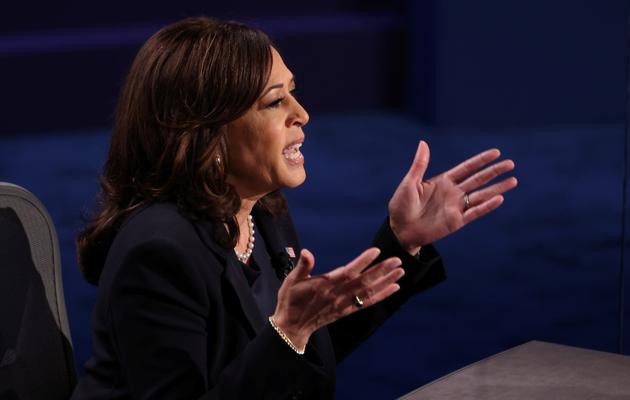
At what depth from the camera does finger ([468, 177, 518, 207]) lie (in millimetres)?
1815

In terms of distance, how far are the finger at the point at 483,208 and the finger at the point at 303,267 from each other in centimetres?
39

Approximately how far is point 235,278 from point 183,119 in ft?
0.78

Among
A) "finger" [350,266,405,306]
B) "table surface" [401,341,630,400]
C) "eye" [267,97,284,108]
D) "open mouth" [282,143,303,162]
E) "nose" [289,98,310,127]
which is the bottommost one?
"table surface" [401,341,630,400]

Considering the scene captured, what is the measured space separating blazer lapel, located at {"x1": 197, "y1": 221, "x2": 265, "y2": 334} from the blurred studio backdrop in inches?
113

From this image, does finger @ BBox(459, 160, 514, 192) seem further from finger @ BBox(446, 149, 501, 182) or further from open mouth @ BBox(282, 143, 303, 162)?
open mouth @ BBox(282, 143, 303, 162)

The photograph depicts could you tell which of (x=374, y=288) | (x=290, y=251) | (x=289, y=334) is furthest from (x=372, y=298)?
(x=290, y=251)

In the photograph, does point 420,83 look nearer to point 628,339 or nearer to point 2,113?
point 2,113

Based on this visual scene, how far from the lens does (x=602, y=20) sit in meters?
6.43

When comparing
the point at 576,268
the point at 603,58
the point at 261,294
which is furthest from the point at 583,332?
the point at 603,58

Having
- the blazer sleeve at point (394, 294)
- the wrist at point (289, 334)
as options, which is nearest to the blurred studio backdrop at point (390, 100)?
the blazer sleeve at point (394, 294)

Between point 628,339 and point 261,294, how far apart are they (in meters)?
2.44

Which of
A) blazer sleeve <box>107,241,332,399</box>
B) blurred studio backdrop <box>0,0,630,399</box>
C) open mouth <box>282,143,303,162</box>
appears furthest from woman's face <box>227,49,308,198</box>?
blurred studio backdrop <box>0,0,630,399</box>

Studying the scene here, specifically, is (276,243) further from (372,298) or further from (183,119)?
(372,298)

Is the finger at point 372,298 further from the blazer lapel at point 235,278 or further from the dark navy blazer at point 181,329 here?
the blazer lapel at point 235,278
